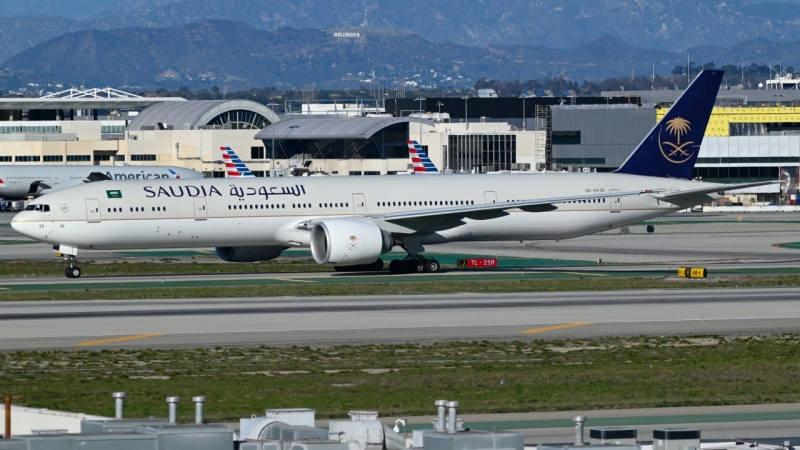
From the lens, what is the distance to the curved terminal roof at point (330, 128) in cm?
14362

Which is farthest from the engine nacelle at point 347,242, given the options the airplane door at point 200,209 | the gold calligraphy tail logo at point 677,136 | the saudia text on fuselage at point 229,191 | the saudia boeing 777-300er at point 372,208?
the gold calligraphy tail logo at point 677,136

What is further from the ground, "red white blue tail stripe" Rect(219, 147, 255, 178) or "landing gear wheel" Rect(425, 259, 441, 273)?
"red white blue tail stripe" Rect(219, 147, 255, 178)

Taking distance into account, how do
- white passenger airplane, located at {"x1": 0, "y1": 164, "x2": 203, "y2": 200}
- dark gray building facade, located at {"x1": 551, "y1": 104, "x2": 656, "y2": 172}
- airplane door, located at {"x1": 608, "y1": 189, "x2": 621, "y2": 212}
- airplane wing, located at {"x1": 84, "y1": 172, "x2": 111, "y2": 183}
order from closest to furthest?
airplane door, located at {"x1": 608, "y1": 189, "x2": 621, "y2": 212}
airplane wing, located at {"x1": 84, "y1": 172, "x2": 111, "y2": 183}
white passenger airplane, located at {"x1": 0, "y1": 164, "x2": 203, "y2": 200}
dark gray building facade, located at {"x1": 551, "y1": 104, "x2": 656, "y2": 172}

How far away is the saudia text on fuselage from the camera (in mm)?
50750

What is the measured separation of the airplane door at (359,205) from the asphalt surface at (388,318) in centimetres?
1001

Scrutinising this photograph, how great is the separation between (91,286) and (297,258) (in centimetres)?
1575

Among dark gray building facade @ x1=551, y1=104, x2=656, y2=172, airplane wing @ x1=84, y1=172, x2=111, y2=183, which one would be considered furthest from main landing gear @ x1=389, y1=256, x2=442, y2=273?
dark gray building facade @ x1=551, y1=104, x2=656, y2=172

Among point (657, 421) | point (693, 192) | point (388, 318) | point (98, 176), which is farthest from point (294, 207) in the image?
point (98, 176)

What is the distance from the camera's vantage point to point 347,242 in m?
49.8

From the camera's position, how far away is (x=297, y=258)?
6259cm

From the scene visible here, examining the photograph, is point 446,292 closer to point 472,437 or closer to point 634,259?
point 634,259

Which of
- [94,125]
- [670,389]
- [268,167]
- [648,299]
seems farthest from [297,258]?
[94,125]

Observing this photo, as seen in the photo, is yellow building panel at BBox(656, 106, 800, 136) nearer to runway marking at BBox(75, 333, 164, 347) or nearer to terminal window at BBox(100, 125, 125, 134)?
terminal window at BBox(100, 125, 125, 134)

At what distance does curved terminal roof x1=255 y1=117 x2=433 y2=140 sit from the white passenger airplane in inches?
1246
